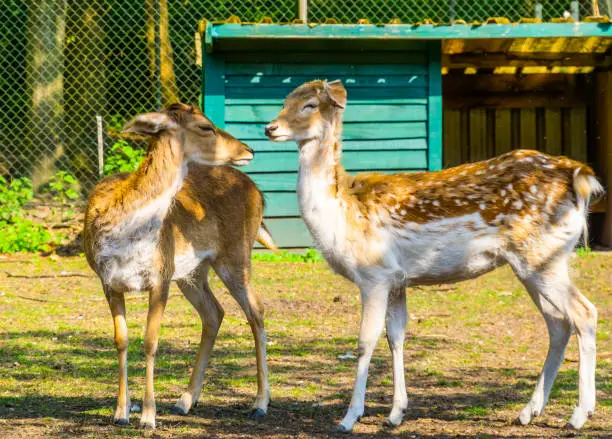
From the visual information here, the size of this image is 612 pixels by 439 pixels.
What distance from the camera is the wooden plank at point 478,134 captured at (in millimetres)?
14945

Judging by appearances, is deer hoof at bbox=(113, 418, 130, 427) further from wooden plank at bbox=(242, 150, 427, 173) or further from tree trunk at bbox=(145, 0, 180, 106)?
tree trunk at bbox=(145, 0, 180, 106)

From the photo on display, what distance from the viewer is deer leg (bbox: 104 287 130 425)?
5570 mm

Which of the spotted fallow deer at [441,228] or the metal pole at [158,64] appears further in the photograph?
the metal pole at [158,64]

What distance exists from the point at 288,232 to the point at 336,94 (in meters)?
6.77

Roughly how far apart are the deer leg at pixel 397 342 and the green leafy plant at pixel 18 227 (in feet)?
24.9


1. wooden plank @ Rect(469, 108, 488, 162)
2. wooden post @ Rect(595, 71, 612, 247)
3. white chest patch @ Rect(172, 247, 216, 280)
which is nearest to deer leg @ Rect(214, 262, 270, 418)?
white chest patch @ Rect(172, 247, 216, 280)

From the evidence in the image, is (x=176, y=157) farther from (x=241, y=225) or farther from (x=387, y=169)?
(x=387, y=169)

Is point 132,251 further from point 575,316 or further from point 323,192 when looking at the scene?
point 575,316

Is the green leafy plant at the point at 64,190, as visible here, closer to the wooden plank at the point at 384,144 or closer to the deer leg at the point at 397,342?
the wooden plank at the point at 384,144

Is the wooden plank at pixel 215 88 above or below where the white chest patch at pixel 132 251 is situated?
above

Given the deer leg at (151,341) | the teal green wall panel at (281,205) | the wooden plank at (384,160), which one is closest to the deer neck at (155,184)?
the deer leg at (151,341)

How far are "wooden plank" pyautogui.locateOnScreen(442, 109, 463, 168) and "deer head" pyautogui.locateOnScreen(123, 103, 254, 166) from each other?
946cm

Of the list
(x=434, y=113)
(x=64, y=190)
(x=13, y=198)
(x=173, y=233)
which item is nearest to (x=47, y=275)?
(x=13, y=198)

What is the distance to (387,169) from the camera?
12570 millimetres
